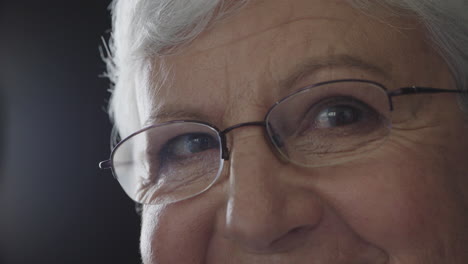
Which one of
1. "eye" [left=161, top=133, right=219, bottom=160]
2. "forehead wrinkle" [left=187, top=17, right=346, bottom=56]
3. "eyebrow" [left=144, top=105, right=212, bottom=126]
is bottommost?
"eye" [left=161, top=133, right=219, bottom=160]

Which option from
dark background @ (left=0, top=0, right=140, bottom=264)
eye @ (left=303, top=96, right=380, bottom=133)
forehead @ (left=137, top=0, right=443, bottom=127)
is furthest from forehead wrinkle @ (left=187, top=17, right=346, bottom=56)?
dark background @ (left=0, top=0, right=140, bottom=264)

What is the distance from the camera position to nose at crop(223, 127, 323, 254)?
94cm

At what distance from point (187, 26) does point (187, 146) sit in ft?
1.21

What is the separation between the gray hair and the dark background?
3.07ft

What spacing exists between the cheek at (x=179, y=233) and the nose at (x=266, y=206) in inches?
4.6

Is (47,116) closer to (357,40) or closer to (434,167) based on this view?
Result: (357,40)

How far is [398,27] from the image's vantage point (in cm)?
103

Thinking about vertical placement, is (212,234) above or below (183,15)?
below

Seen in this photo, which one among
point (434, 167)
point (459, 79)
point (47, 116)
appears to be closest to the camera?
point (434, 167)

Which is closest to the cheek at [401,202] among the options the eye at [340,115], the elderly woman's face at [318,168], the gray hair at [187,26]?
the elderly woman's face at [318,168]

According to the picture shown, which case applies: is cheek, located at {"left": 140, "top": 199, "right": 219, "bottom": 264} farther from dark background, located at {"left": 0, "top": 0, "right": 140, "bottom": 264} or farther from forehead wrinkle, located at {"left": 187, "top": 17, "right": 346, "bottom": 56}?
dark background, located at {"left": 0, "top": 0, "right": 140, "bottom": 264}

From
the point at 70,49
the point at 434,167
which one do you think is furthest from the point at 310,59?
the point at 70,49

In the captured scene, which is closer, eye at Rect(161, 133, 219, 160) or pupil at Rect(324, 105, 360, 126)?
pupil at Rect(324, 105, 360, 126)

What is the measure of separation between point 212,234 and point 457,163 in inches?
26.2
